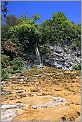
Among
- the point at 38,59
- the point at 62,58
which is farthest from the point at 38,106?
the point at 62,58

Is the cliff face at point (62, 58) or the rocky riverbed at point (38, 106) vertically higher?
the cliff face at point (62, 58)

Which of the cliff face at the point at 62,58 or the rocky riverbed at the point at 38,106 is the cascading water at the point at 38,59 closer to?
the cliff face at the point at 62,58

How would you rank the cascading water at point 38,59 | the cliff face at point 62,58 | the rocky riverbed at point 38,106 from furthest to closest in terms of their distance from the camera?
the cliff face at point 62,58 → the cascading water at point 38,59 → the rocky riverbed at point 38,106

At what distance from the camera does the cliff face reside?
40.4 feet

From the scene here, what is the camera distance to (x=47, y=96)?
548cm

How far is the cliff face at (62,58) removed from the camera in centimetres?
1231

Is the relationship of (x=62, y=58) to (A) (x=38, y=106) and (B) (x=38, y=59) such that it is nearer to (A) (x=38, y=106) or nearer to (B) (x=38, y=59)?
(B) (x=38, y=59)

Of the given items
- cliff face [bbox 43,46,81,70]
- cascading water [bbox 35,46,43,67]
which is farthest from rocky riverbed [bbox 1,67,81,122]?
cliff face [bbox 43,46,81,70]

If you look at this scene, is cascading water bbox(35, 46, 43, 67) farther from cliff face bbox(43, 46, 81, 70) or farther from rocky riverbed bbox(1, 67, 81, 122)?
rocky riverbed bbox(1, 67, 81, 122)

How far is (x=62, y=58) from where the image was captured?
12.6 meters

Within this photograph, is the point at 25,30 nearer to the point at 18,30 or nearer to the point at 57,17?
the point at 18,30

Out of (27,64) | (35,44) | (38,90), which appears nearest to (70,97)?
(38,90)

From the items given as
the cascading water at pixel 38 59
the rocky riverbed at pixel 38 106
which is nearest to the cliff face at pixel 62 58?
the cascading water at pixel 38 59

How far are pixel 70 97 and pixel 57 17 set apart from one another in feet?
31.4
